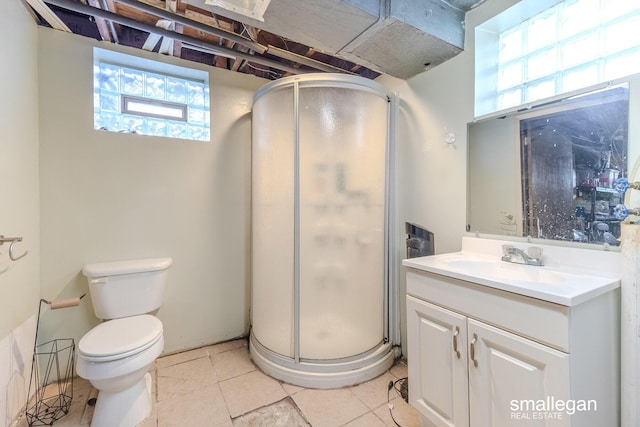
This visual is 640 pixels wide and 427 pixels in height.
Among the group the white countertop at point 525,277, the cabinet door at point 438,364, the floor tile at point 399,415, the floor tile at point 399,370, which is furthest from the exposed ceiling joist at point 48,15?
the floor tile at point 399,370

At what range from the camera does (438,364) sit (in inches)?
50.9

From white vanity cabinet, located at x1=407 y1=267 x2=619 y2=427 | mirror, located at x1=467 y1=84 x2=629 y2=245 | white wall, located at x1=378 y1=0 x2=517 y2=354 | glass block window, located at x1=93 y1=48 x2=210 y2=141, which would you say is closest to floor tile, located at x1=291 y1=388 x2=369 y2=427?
white vanity cabinet, located at x1=407 y1=267 x2=619 y2=427

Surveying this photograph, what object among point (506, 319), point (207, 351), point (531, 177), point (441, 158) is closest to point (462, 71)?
point (441, 158)

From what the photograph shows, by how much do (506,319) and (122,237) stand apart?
7.63 ft

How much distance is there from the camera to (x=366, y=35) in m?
1.57

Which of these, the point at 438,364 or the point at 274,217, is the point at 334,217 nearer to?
the point at 274,217

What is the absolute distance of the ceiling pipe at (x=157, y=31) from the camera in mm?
1549

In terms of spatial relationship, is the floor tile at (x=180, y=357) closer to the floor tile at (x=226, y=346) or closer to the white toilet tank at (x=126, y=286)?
the floor tile at (x=226, y=346)

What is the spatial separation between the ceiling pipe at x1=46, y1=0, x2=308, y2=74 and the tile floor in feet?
7.47

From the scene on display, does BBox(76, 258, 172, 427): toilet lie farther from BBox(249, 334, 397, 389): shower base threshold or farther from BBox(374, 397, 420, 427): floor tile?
BBox(374, 397, 420, 427): floor tile

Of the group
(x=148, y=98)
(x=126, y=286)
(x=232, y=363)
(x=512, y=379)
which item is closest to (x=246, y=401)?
(x=232, y=363)

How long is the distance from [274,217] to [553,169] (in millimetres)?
1608

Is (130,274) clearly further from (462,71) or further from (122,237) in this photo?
(462,71)

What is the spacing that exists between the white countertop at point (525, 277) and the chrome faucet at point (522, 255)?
25 mm
